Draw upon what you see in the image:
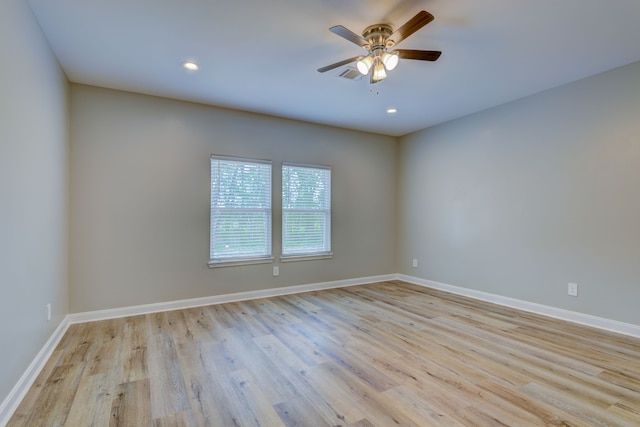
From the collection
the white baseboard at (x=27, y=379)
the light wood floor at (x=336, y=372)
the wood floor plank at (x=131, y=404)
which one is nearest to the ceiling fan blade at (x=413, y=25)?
→ the light wood floor at (x=336, y=372)

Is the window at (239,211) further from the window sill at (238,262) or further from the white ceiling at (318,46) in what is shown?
the white ceiling at (318,46)

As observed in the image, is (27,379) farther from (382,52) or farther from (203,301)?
(382,52)

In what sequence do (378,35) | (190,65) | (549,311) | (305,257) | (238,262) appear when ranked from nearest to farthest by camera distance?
(378,35) < (190,65) < (549,311) < (238,262) < (305,257)

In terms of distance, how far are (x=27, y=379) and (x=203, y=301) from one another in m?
1.96

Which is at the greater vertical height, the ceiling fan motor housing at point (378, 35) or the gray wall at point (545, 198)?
the ceiling fan motor housing at point (378, 35)

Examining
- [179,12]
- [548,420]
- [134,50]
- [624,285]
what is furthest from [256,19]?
[624,285]

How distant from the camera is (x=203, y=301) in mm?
3994

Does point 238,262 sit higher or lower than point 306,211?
lower

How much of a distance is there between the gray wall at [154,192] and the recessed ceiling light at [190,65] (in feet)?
3.19

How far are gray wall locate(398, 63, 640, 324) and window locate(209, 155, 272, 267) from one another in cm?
267

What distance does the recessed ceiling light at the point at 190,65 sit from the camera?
2.96 meters

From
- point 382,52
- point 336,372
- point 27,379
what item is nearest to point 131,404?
point 27,379

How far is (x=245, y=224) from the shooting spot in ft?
14.1

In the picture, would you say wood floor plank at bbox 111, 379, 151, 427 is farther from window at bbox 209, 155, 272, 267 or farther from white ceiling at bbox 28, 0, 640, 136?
white ceiling at bbox 28, 0, 640, 136
